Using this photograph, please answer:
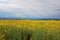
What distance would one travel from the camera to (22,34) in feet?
11.2

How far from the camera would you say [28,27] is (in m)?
3.47

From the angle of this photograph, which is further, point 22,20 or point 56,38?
point 22,20

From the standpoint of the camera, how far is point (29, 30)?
11.3 feet

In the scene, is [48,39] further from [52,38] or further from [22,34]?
[22,34]

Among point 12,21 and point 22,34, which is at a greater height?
point 12,21

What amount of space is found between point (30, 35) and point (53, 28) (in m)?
0.44

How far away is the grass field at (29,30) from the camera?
326cm

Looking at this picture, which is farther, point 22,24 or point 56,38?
point 22,24

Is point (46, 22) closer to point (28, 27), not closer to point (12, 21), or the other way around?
point (28, 27)

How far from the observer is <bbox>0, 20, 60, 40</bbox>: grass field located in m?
3.26

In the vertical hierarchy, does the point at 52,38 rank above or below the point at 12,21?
below

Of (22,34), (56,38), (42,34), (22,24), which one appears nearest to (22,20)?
(22,24)

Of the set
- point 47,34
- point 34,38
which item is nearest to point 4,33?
point 34,38

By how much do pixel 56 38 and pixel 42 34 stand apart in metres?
0.26
